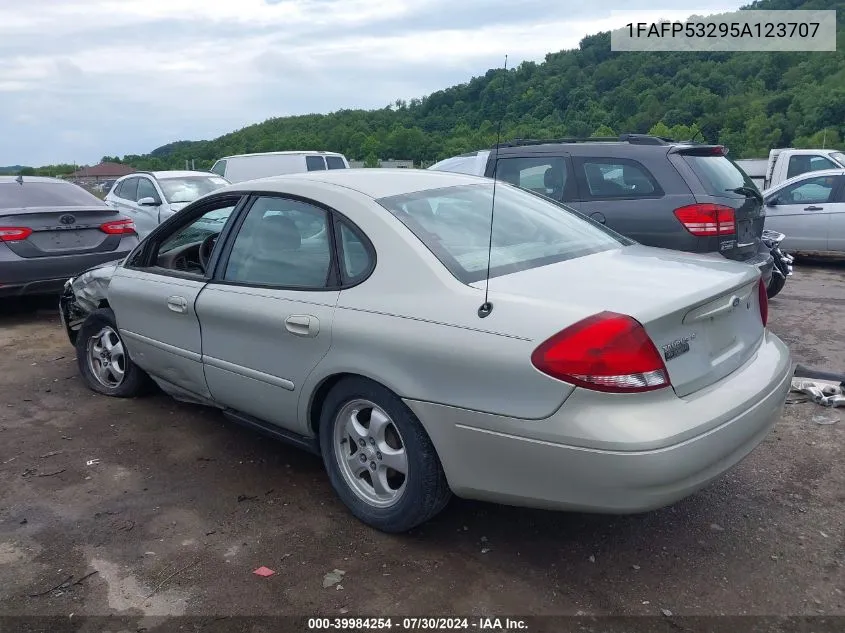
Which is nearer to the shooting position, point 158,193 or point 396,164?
point 158,193

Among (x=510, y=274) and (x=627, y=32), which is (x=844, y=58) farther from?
(x=510, y=274)

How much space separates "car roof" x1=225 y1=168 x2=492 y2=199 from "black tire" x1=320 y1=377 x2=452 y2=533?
0.95 m

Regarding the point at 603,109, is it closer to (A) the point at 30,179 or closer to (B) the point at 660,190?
(B) the point at 660,190

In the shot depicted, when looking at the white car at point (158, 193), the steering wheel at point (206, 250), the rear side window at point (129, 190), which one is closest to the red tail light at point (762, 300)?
the steering wheel at point (206, 250)

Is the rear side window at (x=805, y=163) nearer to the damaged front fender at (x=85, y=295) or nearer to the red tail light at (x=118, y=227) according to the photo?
the red tail light at (x=118, y=227)

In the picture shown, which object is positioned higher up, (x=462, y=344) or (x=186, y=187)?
(x=186, y=187)

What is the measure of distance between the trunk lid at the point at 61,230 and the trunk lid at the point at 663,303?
6.00 metres

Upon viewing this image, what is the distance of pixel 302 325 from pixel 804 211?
32.7 ft

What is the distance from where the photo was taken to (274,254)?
3.68 meters

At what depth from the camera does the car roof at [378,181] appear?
355 cm

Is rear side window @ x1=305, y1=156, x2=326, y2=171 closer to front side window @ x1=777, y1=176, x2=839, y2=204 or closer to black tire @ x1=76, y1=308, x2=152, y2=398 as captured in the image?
front side window @ x1=777, y1=176, x2=839, y2=204

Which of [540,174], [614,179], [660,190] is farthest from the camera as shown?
[540,174]

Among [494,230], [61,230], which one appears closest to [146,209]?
[61,230]

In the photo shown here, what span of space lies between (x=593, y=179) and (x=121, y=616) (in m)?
5.38
